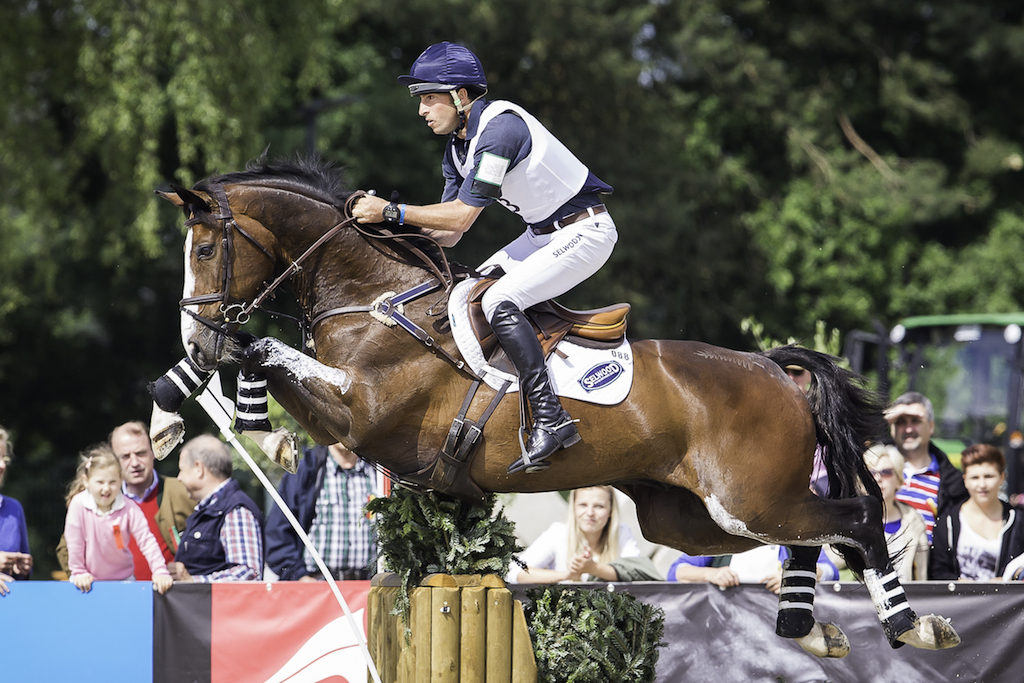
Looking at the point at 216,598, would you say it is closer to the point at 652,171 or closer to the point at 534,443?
the point at 534,443

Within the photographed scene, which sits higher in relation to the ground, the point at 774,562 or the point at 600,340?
the point at 600,340

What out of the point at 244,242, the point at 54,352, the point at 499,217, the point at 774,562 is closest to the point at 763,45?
the point at 499,217

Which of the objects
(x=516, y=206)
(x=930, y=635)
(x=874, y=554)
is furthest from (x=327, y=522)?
(x=930, y=635)

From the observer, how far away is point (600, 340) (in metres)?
5.43

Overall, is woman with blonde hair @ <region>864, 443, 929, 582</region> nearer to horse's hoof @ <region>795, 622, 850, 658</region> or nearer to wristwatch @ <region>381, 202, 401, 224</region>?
horse's hoof @ <region>795, 622, 850, 658</region>

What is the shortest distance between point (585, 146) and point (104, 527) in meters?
17.0

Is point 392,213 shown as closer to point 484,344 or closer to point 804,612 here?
point 484,344

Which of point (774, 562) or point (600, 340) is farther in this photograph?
point (774, 562)

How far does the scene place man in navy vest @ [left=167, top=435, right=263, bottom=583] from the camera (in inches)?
274

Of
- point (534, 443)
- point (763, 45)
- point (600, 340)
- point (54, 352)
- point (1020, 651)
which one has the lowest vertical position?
point (1020, 651)

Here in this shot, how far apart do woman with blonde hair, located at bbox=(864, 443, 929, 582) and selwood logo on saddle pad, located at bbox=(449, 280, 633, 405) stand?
2.36m

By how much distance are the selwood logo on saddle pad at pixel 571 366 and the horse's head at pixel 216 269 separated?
34.5 inches

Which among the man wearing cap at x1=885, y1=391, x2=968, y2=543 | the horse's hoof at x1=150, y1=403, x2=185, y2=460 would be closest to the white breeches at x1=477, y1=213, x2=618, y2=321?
the horse's hoof at x1=150, y1=403, x2=185, y2=460

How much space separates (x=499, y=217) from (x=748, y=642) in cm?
1538
